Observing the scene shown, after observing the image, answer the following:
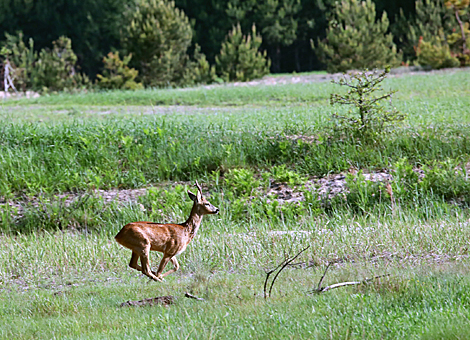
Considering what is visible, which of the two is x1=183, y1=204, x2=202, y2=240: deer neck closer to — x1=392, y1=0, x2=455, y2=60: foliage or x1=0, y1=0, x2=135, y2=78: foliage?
x1=392, y1=0, x2=455, y2=60: foliage

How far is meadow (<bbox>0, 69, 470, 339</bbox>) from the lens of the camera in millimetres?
3070

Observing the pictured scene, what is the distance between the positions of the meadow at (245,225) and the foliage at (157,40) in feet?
42.7

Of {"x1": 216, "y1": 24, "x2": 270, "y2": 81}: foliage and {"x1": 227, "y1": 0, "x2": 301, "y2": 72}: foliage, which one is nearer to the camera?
{"x1": 216, "y1": 24, "x2": 270, "y2": 81}: foliage

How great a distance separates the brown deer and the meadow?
0.43 m

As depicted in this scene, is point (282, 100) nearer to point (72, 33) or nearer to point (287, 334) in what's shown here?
point (287, 334)

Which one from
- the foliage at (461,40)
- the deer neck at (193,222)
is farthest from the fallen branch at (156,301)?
the foliage at (461,40)

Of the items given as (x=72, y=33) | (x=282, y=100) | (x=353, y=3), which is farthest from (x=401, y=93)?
(x=72, y=33)

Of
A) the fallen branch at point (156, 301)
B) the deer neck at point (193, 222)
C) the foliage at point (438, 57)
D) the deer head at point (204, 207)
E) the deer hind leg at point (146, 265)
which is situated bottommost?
the foliage at point (438, 57)

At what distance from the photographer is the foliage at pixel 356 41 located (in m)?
29.8

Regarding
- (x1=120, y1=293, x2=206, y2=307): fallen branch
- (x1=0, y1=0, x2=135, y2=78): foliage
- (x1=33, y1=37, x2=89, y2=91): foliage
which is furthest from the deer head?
(x1=0, y1=0, x2=135, y2=78): foliage

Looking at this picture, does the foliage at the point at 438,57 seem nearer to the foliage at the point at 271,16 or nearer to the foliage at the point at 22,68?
the foliage at the point at 271,16

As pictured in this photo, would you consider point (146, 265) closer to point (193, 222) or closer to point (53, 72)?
point (193, 222)

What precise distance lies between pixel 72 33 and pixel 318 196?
39.9 meters

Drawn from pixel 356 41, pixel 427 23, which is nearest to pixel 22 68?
pixel 356 41
